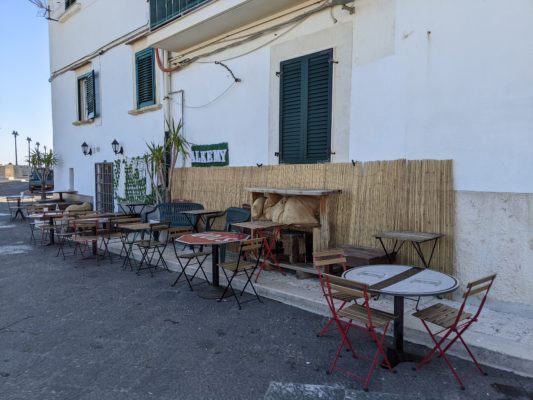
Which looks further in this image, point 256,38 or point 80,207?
point 80,207

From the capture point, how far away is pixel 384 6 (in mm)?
5699

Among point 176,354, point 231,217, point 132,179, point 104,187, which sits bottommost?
point 176,354

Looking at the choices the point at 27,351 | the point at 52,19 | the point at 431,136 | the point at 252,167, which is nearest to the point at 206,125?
the point at 252,167

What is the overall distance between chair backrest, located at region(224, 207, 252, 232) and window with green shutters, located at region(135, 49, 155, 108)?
4.36m

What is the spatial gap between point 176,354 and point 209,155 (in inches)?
217

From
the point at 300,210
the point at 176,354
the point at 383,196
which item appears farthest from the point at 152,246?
the point at 383,196

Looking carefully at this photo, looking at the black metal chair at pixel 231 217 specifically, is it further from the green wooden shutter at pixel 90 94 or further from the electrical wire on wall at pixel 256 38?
the green wooden shutter at pixel 90 94

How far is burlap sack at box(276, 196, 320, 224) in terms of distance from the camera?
6.16 m

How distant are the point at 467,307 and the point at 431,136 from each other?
7.20 feet

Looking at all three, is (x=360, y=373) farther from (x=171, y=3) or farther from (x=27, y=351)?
(x=171, y=3)

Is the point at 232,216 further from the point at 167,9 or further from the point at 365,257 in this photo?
the point at 167,9

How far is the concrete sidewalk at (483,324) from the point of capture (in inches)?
141

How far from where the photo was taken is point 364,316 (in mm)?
3459

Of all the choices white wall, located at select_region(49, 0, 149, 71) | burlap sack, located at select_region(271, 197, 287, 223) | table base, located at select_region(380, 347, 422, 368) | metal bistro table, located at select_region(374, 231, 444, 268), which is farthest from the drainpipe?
table base, located at select_region(380, 347, 422, 368)
